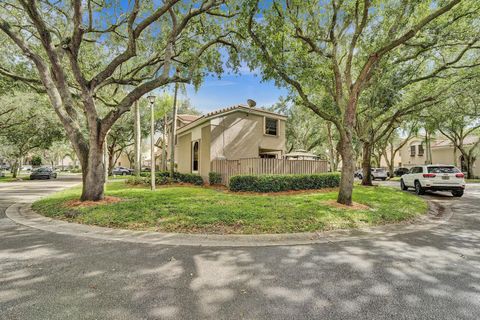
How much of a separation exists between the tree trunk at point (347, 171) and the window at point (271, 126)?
9915 mm

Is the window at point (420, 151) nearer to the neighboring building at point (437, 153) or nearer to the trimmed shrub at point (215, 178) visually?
the neighboring building at point (437, 153)

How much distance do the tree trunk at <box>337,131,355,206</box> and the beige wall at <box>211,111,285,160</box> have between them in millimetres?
8915

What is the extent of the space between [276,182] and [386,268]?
8.56 m

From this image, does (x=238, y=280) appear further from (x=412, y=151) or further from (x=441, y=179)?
(x=412, y=151)

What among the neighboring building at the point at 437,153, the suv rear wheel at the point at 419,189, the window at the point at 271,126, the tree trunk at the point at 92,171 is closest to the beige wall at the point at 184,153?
the window at the point at 271,126

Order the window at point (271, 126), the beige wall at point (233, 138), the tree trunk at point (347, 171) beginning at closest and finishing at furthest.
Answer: the tree trunk at point (347, 171)
the beige wall at point (233, 138)
the window at point (271, 126)

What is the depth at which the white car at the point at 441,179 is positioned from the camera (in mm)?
12562

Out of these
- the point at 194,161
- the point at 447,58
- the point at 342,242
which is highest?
the point at 447,58

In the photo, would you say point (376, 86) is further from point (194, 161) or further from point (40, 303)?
point (40, 303)

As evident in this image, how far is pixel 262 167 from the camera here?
1327 cm

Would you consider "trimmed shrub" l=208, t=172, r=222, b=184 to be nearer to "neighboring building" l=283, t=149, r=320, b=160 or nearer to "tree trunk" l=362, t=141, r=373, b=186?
"neighboring building" l=283, t=149, r=320, b=160

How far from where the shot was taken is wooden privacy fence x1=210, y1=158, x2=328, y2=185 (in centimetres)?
1327

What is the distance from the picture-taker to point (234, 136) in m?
16.5

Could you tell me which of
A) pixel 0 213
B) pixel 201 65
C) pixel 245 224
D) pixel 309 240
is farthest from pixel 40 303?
pixel 201 65
